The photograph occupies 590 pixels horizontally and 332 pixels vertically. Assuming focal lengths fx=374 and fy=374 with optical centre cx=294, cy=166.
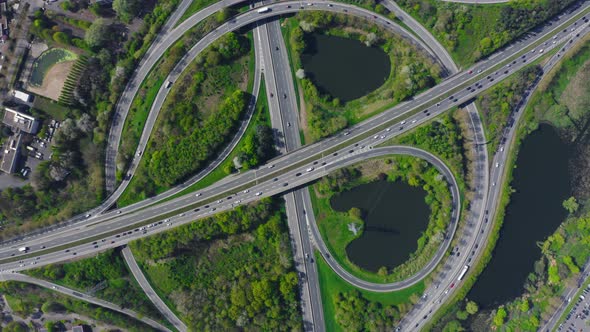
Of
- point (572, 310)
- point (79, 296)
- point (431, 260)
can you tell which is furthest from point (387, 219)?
point (79, 296)

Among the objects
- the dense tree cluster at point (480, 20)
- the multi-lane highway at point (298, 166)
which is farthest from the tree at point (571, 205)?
the dense tree cluster at point (480, 20)

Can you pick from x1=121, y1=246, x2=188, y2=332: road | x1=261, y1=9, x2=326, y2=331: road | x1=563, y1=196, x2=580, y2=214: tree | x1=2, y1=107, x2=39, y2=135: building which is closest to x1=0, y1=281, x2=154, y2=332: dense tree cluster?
x1=121, y1=246, x2=188, y2=332: road

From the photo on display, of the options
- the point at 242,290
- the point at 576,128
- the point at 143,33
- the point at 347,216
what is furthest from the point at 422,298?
the point at 143,33

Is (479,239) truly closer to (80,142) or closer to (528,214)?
(528,214)

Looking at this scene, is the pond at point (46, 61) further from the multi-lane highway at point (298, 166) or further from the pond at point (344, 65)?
the pond at point (344, 65)

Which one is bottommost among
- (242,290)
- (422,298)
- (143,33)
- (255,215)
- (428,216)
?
(422,298)

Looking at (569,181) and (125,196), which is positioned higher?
(125,196)

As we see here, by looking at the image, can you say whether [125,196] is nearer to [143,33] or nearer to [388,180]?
[143,33]
